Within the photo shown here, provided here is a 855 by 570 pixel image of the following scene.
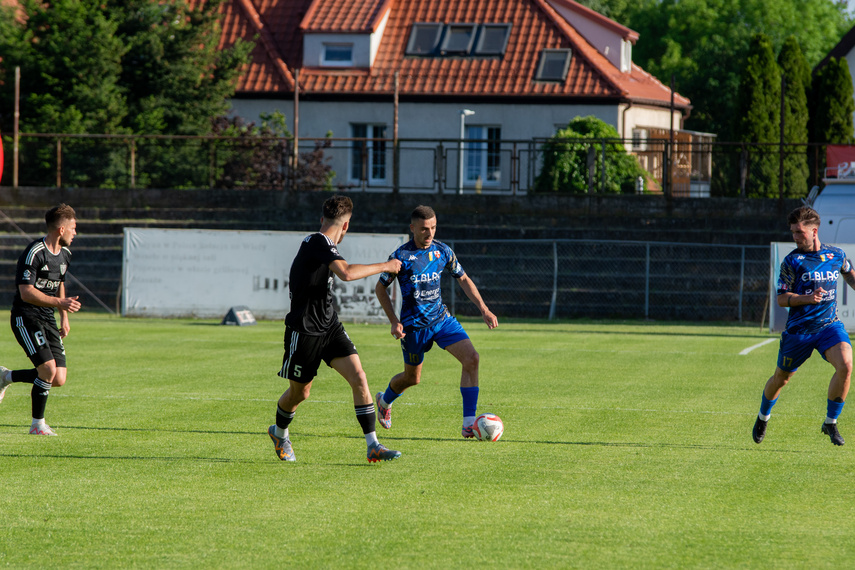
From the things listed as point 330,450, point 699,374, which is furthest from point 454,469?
point 699,374

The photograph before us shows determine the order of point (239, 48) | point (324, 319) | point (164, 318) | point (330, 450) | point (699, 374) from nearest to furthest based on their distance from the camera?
1. point (324, 319)
2. point (330, 450)
3. point (699, 374)
4. point (164, 318)
5. point (239, 48)

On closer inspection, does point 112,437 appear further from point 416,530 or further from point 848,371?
point 848,371

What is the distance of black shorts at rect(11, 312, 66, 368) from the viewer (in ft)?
30.6

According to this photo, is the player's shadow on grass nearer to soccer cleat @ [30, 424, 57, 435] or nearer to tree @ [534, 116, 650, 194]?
tree @ [534, 116, 650, 194]

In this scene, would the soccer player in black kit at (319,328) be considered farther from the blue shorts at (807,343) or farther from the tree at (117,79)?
the tree at (117,79)

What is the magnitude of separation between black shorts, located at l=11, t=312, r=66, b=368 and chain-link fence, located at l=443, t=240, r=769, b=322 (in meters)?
17.6

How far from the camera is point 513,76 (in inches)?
1458

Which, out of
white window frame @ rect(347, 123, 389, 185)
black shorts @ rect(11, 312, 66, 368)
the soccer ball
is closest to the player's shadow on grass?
white window frame @ rect(347, 123, 389, 185)

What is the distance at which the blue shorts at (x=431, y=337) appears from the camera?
362 inches

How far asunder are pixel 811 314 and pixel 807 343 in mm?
252

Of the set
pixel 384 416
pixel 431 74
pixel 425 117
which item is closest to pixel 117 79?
pixel 425 117

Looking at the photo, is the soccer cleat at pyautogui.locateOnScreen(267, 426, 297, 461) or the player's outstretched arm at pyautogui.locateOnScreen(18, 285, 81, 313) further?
the player's outstretched arm at pyautogui.locateOnScreen(18, 285, 81, 313)

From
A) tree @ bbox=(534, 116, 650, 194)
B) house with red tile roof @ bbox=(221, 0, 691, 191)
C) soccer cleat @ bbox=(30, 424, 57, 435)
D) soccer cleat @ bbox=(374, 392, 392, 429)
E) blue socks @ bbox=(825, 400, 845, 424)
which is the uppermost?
house with red tile roof @ bbox=(221, 0, 691, 191)

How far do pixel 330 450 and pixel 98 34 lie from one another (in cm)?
2764
